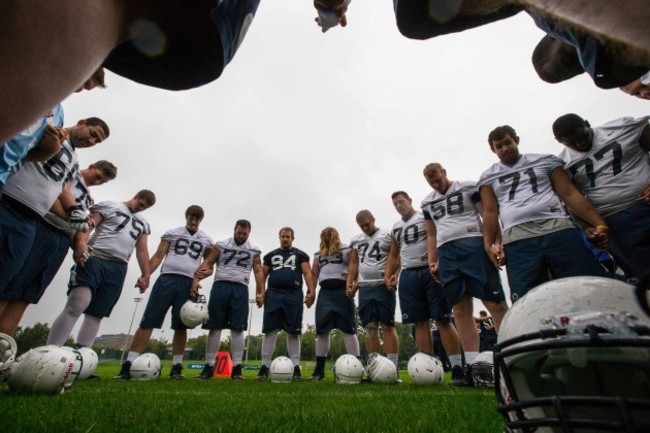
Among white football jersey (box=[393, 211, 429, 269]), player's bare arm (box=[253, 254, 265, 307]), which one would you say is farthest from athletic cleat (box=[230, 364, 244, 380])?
white football jersey (box=[393, 211, 429, 269])

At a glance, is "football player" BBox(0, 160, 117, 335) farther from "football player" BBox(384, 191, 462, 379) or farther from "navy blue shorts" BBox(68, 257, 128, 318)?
"football player" BBox(384, 191, 462, 379)

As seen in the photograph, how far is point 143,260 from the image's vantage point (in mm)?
6727

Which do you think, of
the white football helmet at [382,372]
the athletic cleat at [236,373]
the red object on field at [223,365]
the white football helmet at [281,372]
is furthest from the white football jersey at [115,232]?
the red object on field at [223,365]

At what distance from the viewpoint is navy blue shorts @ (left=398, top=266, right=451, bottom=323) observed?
571 centimetres

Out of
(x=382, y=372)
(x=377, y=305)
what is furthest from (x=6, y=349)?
(x=377, y=305)

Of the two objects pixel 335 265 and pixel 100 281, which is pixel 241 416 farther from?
pixel 335 265

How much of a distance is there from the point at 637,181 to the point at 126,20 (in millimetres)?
3984

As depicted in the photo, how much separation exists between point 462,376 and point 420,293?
1.33 m

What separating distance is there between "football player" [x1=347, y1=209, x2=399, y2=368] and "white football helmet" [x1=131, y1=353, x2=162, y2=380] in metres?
3.48

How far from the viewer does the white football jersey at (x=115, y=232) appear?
19.0ft

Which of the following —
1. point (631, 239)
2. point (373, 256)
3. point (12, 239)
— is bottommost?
point (631, 239)

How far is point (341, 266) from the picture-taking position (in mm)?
7582

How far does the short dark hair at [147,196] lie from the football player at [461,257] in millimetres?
4600

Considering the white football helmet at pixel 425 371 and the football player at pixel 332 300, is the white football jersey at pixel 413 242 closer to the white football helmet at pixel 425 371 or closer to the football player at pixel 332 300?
the football player at pixel 332 300
